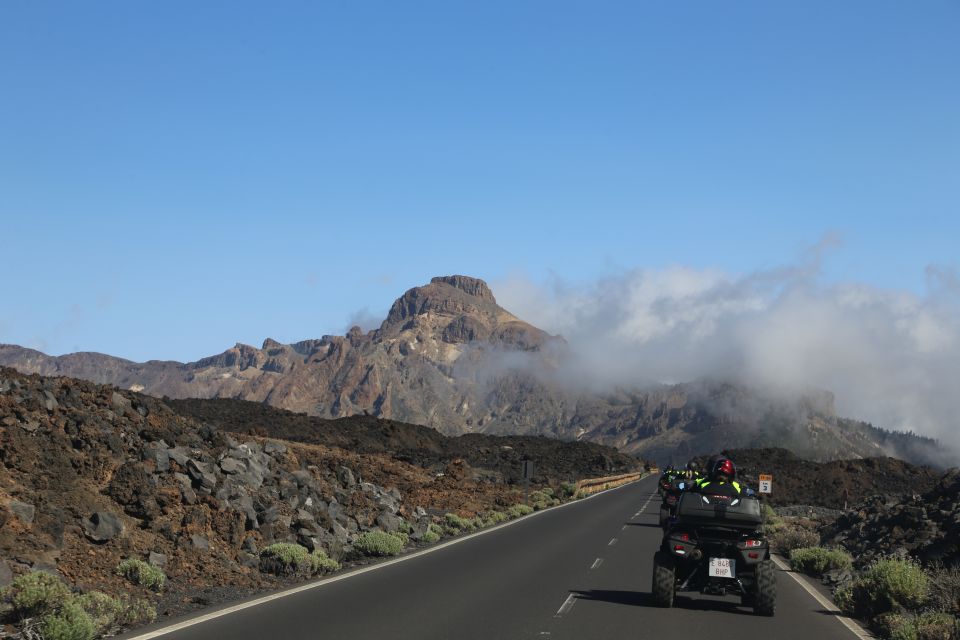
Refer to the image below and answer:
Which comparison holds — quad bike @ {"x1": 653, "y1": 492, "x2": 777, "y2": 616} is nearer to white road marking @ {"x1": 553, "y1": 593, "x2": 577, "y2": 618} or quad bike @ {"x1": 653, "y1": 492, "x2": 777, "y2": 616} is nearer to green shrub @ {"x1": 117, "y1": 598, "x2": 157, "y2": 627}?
white road marking @ {"x1": 553, "y1": 593, "x2": 577, "y2": 618}

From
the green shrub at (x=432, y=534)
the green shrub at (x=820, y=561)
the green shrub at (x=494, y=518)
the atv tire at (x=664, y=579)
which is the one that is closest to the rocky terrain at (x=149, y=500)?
the green shrub at (x=432, y=534)

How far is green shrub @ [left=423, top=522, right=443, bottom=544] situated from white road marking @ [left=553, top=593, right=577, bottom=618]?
10531 mm

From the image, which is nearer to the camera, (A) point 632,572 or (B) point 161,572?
(B) point 161,572

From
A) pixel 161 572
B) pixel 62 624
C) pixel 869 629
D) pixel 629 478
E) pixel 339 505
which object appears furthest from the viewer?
pixel 629 478

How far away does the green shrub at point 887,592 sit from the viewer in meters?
14.1

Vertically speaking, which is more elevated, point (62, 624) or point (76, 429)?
point (76, 429)

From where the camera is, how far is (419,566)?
61.3 ft

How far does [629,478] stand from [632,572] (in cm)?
7523

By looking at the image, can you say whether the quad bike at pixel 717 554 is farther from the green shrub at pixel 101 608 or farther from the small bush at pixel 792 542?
the small bush at pixel 792 542

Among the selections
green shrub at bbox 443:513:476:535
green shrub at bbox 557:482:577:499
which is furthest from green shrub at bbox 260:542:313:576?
green shrub at bbox 557:482:577:499

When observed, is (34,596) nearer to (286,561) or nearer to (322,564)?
(286,561)

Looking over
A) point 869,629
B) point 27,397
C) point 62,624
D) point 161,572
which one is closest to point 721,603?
point 869,629

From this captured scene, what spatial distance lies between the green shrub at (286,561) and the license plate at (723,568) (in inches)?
298

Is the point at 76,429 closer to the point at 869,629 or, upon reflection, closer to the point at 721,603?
the point at 721,603
